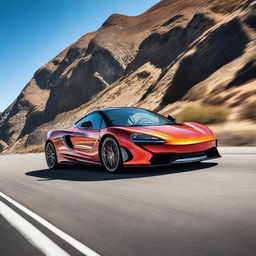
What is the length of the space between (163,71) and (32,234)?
133 feet

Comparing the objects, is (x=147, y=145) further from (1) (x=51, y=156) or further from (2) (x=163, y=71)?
(2) (x=163, y=71)

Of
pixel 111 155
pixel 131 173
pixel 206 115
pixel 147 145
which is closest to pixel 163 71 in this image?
pixel 206 115

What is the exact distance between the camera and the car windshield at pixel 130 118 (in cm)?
877

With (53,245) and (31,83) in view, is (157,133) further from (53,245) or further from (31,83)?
(31,83)

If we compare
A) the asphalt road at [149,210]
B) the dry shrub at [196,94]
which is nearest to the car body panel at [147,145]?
the asphalt road at [149,210]

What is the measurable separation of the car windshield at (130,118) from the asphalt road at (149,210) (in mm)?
1043

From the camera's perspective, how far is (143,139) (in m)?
7.64

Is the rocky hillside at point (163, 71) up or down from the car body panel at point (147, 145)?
up

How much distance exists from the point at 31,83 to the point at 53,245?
120914 millimetres

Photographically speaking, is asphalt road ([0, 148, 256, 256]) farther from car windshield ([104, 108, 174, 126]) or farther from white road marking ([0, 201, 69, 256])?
car windshield ([104, 108, 174, 126])

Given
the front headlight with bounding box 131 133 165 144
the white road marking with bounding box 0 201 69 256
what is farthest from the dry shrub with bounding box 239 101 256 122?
the white road marking with bounding box 0 201 69 256

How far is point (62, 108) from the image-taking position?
86.4m

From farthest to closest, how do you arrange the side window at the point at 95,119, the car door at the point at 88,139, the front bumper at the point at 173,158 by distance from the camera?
the side window at the point at 95,119 < the car door at the point at 88,139 < the front bumper at the point at 173,158

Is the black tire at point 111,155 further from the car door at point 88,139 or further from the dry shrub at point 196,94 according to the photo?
the dry shrub at point 196,94
